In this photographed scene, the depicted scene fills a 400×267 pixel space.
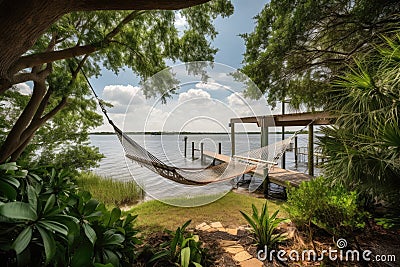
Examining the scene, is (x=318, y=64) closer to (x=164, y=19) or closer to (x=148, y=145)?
(x=164, y=19)

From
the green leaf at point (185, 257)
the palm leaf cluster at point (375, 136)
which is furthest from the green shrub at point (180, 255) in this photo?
the palm leaf cluster at point (375, 136)

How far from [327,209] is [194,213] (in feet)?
5.47

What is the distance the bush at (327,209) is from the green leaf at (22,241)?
5.22 feet

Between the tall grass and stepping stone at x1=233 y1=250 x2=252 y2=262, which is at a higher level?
stepping stone at x1=233 y1=250 x2=252 y2=262

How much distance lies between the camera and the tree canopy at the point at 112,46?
96.8 inches

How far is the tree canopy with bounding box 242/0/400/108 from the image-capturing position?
207 cm

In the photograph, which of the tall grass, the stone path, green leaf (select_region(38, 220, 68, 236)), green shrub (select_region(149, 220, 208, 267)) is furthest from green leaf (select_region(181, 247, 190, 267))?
the tall grass

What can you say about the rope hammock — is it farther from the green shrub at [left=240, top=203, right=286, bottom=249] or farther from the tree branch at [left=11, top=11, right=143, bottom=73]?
the green shrub at [left=240, top=203, right=286, bottom=249]

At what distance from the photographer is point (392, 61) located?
1215 millimetres

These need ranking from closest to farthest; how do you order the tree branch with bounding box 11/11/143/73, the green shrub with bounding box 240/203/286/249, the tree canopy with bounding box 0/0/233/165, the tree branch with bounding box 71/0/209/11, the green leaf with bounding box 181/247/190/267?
1. the tree branch with bounding box 71/0/209/11
2. the green leaf with bounding box 181/247/190/267
3. the green shrub with bounding box 240/203/286/249
4. the tree branch with bounding box 11/11/143/73
5. the tree canopy with bounding box 0/0/233/165

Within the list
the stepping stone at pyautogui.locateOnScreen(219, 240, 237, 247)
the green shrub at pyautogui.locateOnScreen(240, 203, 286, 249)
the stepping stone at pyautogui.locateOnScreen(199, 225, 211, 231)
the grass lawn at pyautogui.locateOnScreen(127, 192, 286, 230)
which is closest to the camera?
the green shrub at pyautogui.locateOnScreen(240, 203, 286, 249)

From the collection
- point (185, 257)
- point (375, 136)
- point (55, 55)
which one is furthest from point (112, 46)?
point (375, 136)

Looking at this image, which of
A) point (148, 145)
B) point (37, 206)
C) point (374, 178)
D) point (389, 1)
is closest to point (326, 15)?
point (389, 1)

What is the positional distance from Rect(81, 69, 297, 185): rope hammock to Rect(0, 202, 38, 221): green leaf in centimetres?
150
